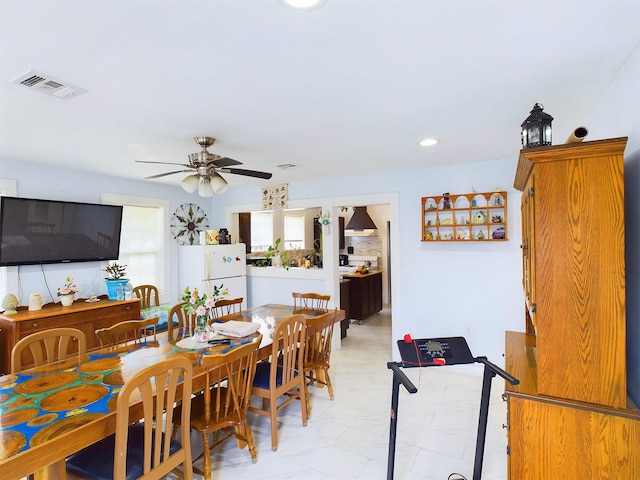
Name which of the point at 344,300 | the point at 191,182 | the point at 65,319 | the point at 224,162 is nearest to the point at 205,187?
the point at 191,182

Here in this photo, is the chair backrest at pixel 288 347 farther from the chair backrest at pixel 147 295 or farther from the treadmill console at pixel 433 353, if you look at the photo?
the chair backrest at pixel 147 295

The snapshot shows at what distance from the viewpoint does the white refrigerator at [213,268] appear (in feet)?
16.6

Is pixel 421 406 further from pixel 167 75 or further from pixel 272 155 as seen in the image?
pixel 167 75

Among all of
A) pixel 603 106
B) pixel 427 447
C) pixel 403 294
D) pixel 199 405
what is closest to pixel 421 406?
pixel 427 447

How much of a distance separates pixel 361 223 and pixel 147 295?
15.0 ft

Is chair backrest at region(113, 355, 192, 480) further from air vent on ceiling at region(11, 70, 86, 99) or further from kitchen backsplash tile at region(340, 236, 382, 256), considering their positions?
kitchen backsplash tile at region(340, 236, 382, 256)

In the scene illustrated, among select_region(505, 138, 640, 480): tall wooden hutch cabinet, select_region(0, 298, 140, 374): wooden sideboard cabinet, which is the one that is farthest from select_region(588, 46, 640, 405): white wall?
select_region(0, 298, 140, 374): wooden sideboard cabinet

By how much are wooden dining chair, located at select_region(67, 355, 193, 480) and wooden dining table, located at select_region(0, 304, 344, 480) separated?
0.11 m

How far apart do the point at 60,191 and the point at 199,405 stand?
3.23 metres

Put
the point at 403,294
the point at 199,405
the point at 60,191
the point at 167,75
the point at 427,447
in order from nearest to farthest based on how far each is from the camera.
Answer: the point at 167,75 → the point at 199,405 → the point at 427,447 → the point at 60,191 → the point at 403,294

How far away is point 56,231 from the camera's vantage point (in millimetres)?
3891

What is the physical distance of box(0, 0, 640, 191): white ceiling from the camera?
4.48 ft

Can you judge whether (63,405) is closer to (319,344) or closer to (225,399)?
(225,399)

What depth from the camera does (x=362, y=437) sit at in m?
2.76
